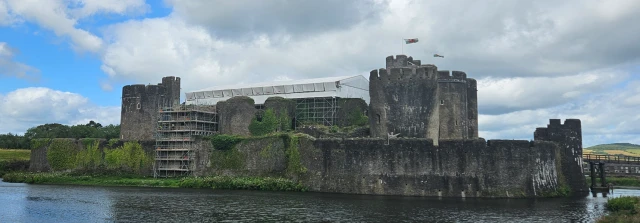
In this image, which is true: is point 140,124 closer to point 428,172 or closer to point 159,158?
point 159,158

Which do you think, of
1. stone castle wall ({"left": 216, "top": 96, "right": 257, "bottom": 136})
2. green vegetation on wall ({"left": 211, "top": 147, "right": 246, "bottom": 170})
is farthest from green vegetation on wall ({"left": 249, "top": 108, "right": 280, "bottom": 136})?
green vegetation on wall ({"left": 211, "top": 147, "right": 246, "bottom": 170})

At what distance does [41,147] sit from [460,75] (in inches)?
1572

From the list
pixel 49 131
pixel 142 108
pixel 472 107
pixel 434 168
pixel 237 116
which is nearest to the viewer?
pixel 434 168

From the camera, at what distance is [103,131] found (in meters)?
83.4

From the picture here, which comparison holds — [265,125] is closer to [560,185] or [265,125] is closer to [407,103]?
[407,103]

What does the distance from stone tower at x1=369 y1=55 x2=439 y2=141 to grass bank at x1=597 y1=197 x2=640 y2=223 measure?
1472 centimetres

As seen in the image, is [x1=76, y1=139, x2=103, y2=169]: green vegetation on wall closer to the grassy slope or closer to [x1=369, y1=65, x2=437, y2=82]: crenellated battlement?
the grassy slope

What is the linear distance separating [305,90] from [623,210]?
3298 centimetres

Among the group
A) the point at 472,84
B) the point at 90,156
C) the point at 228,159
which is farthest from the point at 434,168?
the point at 90,156

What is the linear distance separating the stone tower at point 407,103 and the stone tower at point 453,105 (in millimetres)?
1469

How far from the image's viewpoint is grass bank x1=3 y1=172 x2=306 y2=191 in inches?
1601

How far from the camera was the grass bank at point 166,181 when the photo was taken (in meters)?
40.7

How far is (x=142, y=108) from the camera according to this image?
5394cm

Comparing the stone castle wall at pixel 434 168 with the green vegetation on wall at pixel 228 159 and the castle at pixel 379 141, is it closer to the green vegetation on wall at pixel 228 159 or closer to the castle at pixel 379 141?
the castle at pixel 379 141
